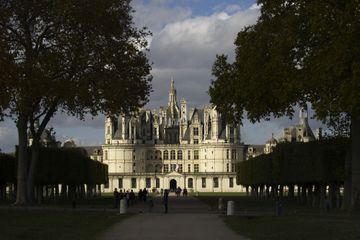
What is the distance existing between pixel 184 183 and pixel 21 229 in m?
154

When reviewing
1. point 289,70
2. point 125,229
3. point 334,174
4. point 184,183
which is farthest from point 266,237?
point 184,183

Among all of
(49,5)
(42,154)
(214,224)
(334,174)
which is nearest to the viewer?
(214,224)

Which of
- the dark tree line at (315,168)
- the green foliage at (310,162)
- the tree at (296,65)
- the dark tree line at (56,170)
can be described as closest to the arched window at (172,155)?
the dark tree line at (56,170)

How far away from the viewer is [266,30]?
1452 inches

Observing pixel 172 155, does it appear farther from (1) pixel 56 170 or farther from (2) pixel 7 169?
(1) pixel 56 170

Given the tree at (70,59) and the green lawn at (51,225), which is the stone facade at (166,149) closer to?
the tree at (70,59)

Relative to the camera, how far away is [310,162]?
54781 mm

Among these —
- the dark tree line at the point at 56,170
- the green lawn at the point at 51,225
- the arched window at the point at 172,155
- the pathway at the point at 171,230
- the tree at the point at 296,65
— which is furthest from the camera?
the arched window at the point at 172,155

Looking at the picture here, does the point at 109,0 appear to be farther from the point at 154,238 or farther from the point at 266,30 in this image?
the point at 154,238

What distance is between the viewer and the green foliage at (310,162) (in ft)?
162

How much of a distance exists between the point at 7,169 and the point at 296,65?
41870mm

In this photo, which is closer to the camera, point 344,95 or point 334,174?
point 344,95

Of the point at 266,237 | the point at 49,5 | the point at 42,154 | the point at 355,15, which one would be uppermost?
the point at 49,5

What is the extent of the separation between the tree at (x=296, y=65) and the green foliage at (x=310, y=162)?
9536mm
